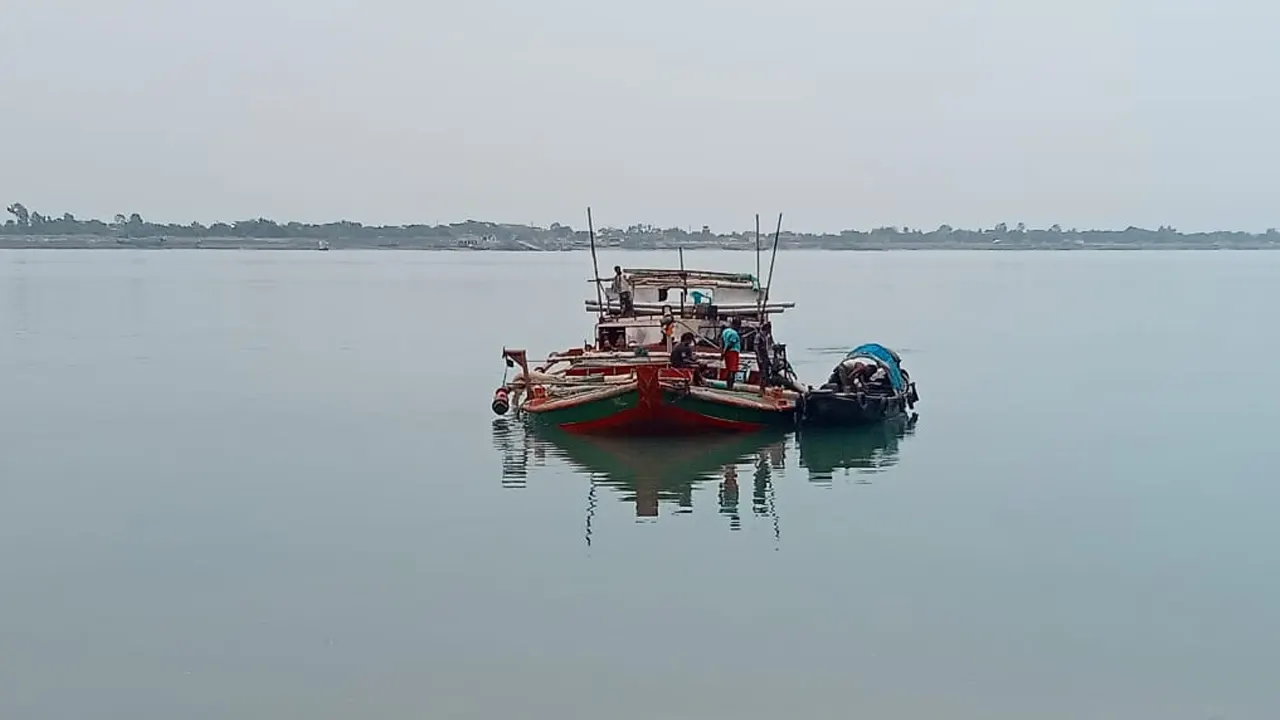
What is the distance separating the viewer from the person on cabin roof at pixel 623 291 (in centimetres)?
2670

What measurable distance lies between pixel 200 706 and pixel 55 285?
76863 millimetres

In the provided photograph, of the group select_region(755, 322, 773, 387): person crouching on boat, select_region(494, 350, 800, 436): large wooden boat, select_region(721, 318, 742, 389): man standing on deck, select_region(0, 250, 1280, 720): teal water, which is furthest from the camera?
select_region(755, 322, 773, 387): person crouching on boat

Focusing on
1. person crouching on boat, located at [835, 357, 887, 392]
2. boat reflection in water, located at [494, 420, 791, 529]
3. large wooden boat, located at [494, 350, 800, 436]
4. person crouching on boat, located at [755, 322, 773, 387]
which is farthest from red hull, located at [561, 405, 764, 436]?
person crouching on boat, located at [835, 357, 887, 392]

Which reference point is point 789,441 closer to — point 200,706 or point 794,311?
point 200,706

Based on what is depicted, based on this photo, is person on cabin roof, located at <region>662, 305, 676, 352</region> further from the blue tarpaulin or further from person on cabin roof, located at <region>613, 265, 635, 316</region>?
the blue tarpaulin

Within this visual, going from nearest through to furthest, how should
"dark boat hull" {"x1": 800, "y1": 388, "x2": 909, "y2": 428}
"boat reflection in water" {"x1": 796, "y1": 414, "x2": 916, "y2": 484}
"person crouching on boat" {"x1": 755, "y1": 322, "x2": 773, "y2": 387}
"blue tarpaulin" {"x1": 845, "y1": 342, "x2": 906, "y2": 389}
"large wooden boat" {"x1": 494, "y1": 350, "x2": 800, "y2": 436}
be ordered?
"boat reflection in water" {"x1": 796, "y1": 414, "x2": 916, "y2": 484} → "large wooden boat" {"x1": 494, "y1": 350, "x2": 800, "y2": 436} → "dark boat hull" {"x1": 800, "y1": 388, "x2": 909, "y2": 428} → "person crouching on boat" {"x1": 755, "y1": 322, "x2": 773, "y2": 387} → "blue tarpaulin" {"x1": 845, "y1": 342, "x2": 906, "y2": 389}

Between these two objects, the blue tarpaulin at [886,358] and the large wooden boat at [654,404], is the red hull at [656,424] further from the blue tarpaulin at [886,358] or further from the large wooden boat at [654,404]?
the blue tarpaulin at [886,358]

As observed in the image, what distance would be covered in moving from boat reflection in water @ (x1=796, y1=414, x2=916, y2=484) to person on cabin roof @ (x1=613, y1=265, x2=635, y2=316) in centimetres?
407

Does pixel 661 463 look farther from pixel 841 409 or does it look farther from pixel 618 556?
pixel 618 556

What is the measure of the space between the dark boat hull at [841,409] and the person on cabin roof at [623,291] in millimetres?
3889

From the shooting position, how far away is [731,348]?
80.9 feet

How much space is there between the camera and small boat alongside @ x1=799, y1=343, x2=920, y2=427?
24.5m

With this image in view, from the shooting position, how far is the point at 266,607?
1391 centimetres

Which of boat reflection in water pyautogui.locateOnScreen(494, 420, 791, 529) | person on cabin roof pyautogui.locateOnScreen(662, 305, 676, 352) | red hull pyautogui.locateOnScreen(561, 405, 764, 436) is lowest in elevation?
boat reflection in water pyautogui.locateOnScreen(494, 420, 791, 529)
